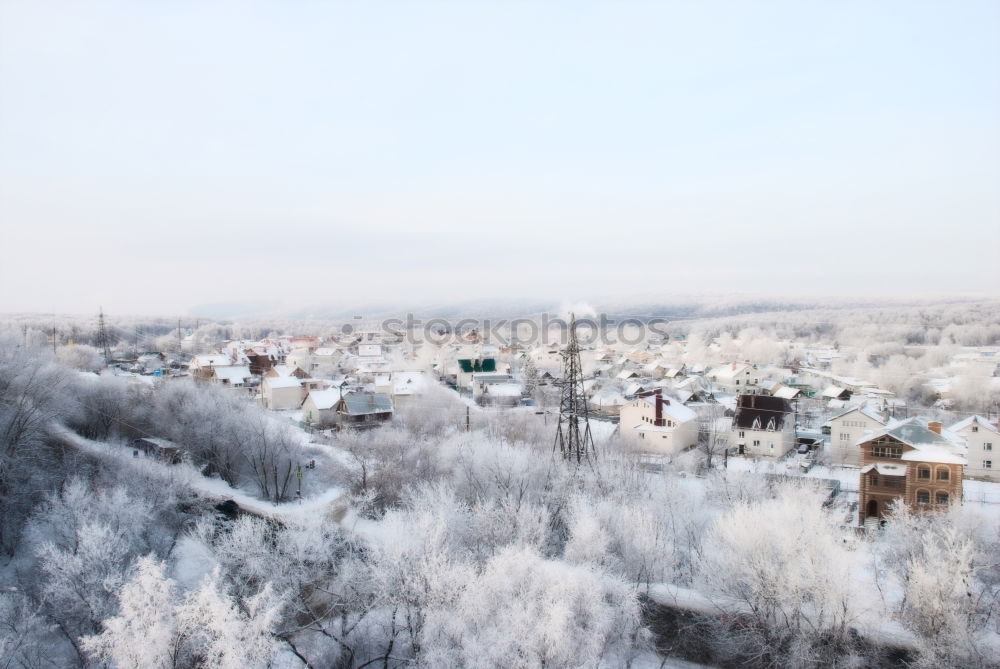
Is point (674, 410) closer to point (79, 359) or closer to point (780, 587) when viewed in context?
point (780, 587)

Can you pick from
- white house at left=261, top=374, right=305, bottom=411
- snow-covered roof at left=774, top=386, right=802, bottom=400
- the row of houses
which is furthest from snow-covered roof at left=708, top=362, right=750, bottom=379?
white house at left=261, top=374, right=305, bottom=411

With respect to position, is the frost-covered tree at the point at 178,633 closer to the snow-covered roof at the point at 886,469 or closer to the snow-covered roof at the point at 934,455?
the snow-covered roof at the point at 886,469

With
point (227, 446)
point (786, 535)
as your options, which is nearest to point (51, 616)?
point (227, 446)

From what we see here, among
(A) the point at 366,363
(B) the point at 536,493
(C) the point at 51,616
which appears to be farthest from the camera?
(A) the point at 366,363

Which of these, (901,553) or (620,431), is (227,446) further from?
(901,553)

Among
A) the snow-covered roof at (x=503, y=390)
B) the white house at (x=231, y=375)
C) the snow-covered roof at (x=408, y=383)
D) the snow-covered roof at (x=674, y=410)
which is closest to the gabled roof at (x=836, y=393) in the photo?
the snow-covered roof at (x=674, y=410)

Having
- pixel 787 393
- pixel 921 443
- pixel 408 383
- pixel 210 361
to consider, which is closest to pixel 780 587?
pixel 921 443
